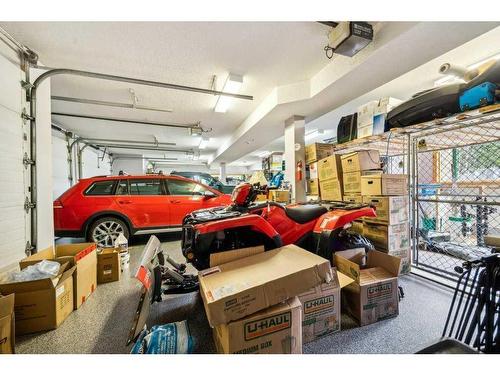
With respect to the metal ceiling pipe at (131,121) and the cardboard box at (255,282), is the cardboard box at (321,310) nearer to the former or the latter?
the cardboard box at (255,282)

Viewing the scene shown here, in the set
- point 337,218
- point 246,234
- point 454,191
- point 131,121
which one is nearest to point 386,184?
point 337,218

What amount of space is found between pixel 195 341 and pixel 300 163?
3.50 meters

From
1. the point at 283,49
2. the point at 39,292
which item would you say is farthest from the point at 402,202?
the point at 39,292

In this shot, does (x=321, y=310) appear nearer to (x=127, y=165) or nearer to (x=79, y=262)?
(x=79, y=262)

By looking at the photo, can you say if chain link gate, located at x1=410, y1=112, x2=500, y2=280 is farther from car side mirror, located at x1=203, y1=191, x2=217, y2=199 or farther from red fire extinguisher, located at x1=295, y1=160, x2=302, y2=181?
car side mirror, located at x1=203, y1=191, x2=217, y2=199

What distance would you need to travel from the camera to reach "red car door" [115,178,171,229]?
13.0ft

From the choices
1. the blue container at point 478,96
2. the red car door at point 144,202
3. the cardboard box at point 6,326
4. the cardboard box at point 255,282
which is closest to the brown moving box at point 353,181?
the blue container at point 478,96

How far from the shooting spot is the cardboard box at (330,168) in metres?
3.50

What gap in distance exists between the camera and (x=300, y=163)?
4.30 m

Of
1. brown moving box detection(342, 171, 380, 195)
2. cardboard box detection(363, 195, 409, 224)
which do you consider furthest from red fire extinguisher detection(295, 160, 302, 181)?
cardboard box detection(363, 195, 409, 224)

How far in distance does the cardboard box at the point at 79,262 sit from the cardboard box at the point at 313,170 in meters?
3.58

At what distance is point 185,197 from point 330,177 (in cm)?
281
